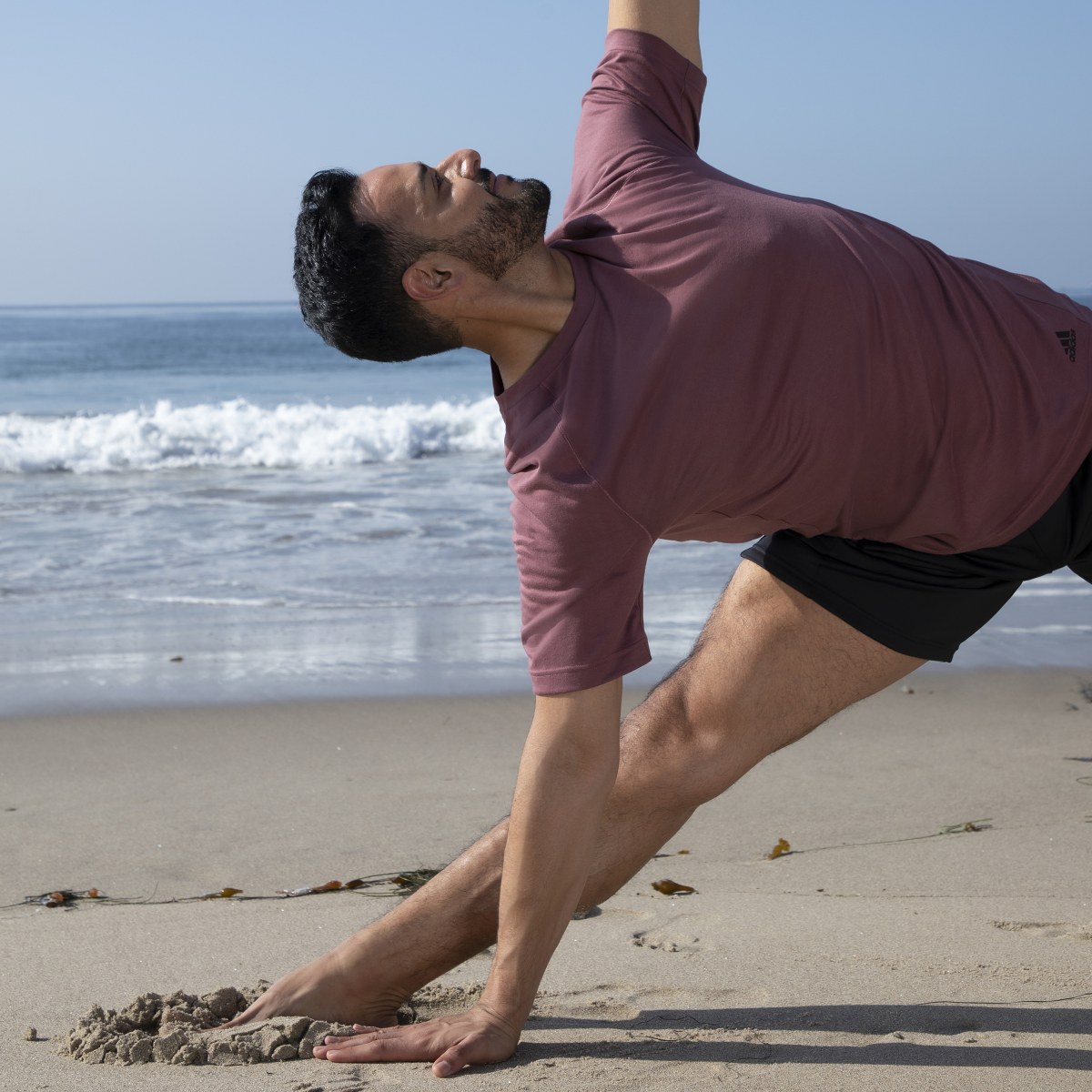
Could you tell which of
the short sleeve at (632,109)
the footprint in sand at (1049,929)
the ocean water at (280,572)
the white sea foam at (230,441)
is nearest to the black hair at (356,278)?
the short sleeve at (632,109)

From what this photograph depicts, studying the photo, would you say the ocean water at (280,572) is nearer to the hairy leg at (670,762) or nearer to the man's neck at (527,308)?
the hairy leg at (670,762)

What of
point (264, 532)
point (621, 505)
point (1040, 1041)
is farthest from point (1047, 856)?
point (264, 532)

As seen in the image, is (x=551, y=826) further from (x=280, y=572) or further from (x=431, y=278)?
(x=280, y=572)

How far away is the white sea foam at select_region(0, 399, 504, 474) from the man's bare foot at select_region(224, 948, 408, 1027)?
12.0 m

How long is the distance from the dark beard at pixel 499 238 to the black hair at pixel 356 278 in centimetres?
7

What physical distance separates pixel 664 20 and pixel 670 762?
54.0 inches

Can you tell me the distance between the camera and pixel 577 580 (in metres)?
1.96

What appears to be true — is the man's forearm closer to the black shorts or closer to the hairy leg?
the hairy leg

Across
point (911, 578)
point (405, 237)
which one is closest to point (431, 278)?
point (405, 237)

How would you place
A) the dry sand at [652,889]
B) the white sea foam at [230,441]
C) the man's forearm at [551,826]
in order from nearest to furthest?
the man's forearm at [551,826] → the dry sand at [652,889] → the white sea foam at [230,441]

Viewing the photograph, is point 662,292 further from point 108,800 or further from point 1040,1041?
point 108,800

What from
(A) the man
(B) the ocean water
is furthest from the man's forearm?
(B) the ocean water

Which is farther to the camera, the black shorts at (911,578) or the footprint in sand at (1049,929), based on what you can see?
the footprint in sand at (1049,929)

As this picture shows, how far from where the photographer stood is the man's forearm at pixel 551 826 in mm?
2070
